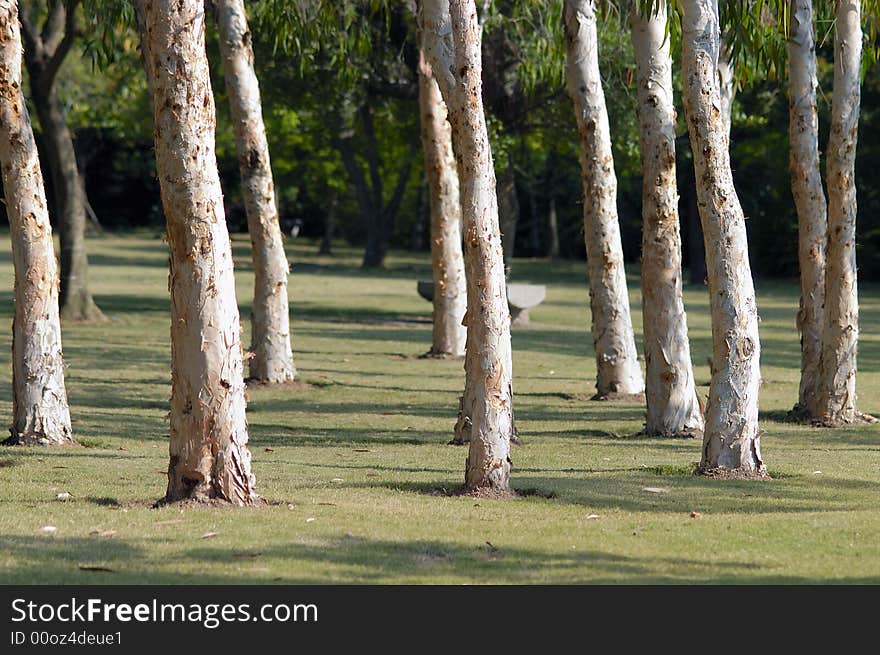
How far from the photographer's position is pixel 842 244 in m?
13.8

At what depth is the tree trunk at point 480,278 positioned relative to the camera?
9125mm

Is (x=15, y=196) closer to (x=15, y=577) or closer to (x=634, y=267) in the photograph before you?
(x=15, y=577)

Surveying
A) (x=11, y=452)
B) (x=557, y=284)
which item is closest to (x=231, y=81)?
(x=11, y=452)

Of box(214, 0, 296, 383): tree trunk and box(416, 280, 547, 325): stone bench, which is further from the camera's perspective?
box(416, 280, 547, 325): stone bench

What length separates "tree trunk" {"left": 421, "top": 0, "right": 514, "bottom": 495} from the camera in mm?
A: 9125

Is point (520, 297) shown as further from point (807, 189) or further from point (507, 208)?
Answer: point (807, 189)

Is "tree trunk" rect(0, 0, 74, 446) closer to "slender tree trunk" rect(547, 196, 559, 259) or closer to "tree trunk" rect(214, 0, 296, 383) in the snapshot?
"tree trunk" rect(214, 0, 296, 383)

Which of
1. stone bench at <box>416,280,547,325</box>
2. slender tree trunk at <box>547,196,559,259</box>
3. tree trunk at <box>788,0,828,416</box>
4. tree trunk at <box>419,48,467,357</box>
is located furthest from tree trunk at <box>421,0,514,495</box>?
slender tree trunk at <box>547,196,559,259</box>

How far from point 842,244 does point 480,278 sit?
6.05m

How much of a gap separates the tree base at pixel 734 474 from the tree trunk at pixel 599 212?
17.9 ft

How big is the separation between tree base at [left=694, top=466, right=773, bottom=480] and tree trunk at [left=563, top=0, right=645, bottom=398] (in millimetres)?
5443

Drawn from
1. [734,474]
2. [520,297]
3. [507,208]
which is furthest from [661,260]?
[507,208]

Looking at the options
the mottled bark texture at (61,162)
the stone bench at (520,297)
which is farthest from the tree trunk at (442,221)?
the mottled bark texture at (61,162)

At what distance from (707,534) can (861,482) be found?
2722 millimetres
